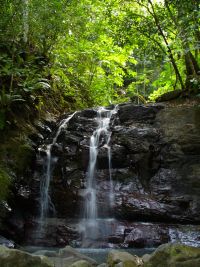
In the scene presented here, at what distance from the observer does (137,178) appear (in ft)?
29.8

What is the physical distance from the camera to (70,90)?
549 inches

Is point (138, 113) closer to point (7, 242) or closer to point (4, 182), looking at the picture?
point (4, 182)

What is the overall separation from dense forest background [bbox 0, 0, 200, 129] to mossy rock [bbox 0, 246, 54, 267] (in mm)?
4680

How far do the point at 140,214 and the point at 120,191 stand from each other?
33.4 inches

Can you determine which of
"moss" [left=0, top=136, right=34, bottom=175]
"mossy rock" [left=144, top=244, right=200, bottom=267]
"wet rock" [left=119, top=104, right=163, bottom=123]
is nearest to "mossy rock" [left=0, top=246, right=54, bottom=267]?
"mossy rock" [left=144, top=244, right=200, bottom=267]

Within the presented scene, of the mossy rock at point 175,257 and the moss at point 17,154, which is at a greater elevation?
the moss at point 17,154

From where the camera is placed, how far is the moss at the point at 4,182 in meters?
8.01

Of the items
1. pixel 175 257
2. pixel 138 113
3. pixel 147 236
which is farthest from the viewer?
pixel 138 113

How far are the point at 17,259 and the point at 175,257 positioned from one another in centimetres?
203

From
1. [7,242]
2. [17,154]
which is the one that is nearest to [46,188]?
[17,154]

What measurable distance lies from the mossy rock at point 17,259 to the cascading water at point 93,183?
359 centimetres

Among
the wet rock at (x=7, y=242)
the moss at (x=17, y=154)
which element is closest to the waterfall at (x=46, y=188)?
the moss at (x=17, y=154)

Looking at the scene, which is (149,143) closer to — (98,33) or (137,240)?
(137,240)

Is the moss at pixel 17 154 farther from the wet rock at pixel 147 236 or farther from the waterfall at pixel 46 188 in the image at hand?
the wet rock at pixel 147 236
